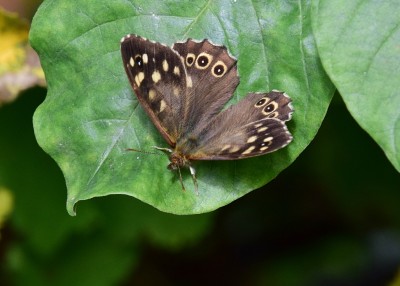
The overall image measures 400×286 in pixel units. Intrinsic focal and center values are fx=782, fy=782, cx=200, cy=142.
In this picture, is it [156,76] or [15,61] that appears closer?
[156,76]

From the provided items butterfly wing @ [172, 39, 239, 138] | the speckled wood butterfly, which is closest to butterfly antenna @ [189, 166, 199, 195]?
the speckled wood butterfly

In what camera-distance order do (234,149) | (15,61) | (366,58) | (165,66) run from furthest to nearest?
(15,61), (165,66), (234,149), (366,58)

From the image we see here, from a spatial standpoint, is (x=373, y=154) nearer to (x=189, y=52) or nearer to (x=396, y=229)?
(x=396, y=229)

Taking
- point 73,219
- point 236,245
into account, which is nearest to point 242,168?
point 73,219

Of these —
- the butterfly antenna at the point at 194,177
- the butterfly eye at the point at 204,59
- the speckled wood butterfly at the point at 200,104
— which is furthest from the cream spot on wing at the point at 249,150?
the butterfly eye at the point at 204,59

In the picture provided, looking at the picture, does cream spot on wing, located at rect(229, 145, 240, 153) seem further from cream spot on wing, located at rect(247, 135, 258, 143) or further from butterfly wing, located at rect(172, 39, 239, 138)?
butterfly wing, located at rect(172, 39, 239, 138)

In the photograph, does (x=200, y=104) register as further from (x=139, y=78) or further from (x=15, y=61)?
(x=15, y=61)

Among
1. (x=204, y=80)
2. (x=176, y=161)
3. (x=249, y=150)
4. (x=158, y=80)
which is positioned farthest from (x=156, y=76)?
(x=249, y=150)
